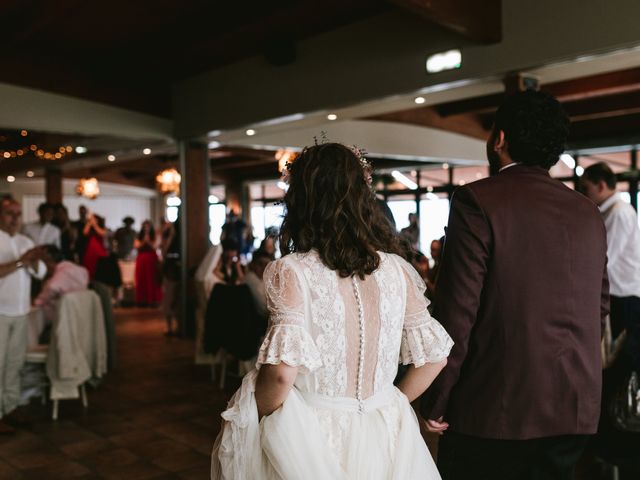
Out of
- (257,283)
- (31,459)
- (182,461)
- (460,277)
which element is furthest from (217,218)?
(460,277)

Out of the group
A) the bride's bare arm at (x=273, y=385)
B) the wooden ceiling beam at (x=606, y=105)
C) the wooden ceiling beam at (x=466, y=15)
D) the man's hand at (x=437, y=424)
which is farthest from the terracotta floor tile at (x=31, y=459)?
the wooden ceiling beam at (x=606, y=105)

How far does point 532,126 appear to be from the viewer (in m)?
1.71

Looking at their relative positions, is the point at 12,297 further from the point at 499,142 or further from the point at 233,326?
the point at 499,142

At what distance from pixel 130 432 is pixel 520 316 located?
334 cm

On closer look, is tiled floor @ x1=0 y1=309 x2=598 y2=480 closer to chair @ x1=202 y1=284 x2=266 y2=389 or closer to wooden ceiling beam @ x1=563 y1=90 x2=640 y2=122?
chair @ x1=202 y1=284 x2=266 y2=389

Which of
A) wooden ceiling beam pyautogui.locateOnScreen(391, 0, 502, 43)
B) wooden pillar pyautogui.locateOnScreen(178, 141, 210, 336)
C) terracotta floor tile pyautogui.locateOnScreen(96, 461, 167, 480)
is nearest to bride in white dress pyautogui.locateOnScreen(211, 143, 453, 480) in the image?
terracotta floor tile pyautogui.locateOnScreen(96, 461, 167, 480)

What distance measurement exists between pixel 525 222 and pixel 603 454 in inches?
77.4

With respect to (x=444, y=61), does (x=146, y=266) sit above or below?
below

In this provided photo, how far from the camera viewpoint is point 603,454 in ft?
10.0

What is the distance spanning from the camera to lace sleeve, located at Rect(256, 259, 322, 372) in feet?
4.76

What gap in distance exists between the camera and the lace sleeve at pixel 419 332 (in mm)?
1623

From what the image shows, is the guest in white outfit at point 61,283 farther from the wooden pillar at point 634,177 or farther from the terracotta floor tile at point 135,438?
the wooden pillar at point 634,177

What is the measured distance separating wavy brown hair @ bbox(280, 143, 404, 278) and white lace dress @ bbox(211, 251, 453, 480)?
0.14 feet

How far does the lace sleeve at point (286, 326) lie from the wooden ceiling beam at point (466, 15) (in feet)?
9.32
